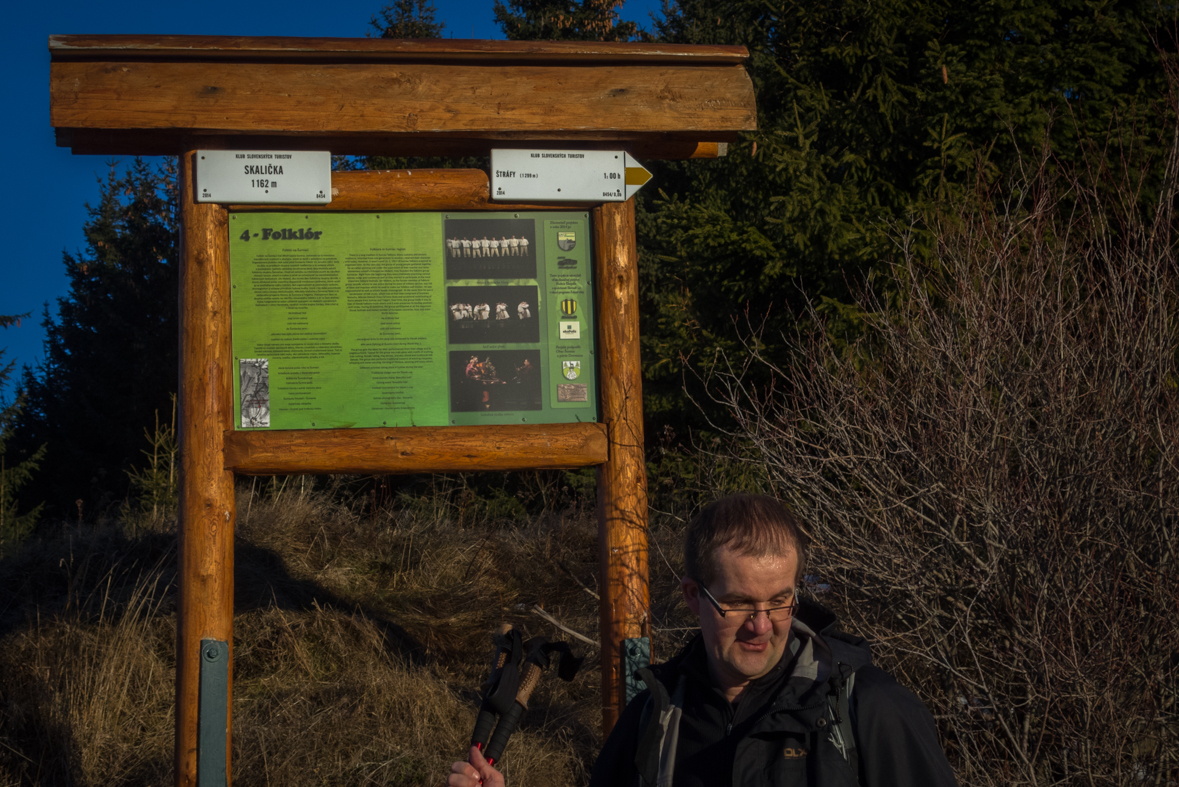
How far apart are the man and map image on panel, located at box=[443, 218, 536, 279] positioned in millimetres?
2054

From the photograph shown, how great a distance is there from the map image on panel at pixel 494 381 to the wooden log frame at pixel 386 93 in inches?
34.3

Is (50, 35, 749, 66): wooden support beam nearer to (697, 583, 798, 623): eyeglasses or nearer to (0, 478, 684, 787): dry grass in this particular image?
(697, 583, 798, 623): eyeglasses

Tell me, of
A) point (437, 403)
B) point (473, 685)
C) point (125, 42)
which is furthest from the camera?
point (473, 685)

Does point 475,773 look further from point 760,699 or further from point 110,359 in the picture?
point 110,359

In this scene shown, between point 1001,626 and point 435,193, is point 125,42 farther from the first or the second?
point 1001,626

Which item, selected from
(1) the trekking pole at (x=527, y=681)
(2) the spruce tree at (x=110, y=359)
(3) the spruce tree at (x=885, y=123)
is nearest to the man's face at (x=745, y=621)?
(1) the trekking pole at (x=527, y=681)

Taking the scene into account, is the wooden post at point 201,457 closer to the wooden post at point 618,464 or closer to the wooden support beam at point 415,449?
the wooden support beam at point 415,449

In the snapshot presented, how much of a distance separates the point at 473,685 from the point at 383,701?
37.8 inches

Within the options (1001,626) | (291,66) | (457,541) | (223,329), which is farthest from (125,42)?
(457,541)

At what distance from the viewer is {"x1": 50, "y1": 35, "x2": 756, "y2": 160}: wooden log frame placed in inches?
136

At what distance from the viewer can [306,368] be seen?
365 centimetres

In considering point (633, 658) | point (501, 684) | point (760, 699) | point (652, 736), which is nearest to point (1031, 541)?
point (633, 658)

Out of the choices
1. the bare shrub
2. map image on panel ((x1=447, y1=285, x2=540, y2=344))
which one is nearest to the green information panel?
map image on panel ((x1=447, y1=285, x2=540, y2=344))

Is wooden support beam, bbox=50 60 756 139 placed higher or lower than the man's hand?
higher
